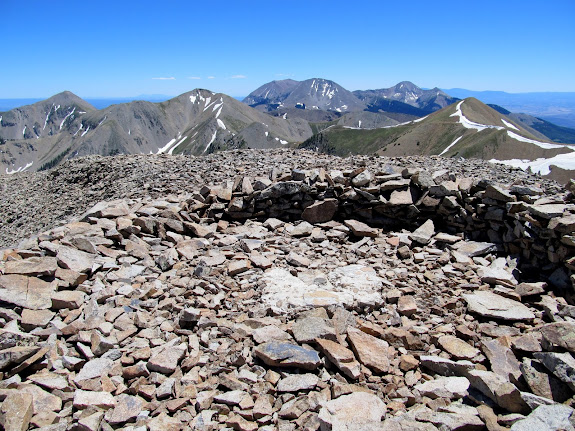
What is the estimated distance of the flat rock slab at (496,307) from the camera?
7.21m

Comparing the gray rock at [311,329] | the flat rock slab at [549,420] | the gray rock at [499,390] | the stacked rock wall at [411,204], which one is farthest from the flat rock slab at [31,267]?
the flat rock slab at [549,420]

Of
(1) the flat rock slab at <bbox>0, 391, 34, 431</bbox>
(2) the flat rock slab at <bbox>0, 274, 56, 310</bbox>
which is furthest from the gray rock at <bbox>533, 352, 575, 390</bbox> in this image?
(2) the flat rock slab at <bbox>0, 274, 56, 310</bbox>

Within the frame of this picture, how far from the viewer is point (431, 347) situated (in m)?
6.41

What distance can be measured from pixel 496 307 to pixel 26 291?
9850 millimetres

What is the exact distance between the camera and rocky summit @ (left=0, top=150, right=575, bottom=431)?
16.0ft

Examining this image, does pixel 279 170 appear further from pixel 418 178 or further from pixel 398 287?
pixel 398 287

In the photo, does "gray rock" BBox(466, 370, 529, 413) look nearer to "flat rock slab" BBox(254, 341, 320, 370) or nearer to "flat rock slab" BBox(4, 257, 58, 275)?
"flat rock slab" BBox(254, 341, 320, 370)

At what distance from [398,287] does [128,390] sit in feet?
20.1

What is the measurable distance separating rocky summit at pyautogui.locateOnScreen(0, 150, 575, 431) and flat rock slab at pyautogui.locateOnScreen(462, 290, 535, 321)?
0.04 meters

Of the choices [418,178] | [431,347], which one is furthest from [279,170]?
[431,347]

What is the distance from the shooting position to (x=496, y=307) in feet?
24.6

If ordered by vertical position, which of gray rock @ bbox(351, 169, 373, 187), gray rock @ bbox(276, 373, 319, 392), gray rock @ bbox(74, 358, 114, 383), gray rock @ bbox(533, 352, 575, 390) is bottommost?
gray rock @ bbox(276, 373, 319, 392)

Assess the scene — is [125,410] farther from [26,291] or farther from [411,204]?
[411,204]

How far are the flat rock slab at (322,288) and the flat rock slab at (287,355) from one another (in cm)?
143
